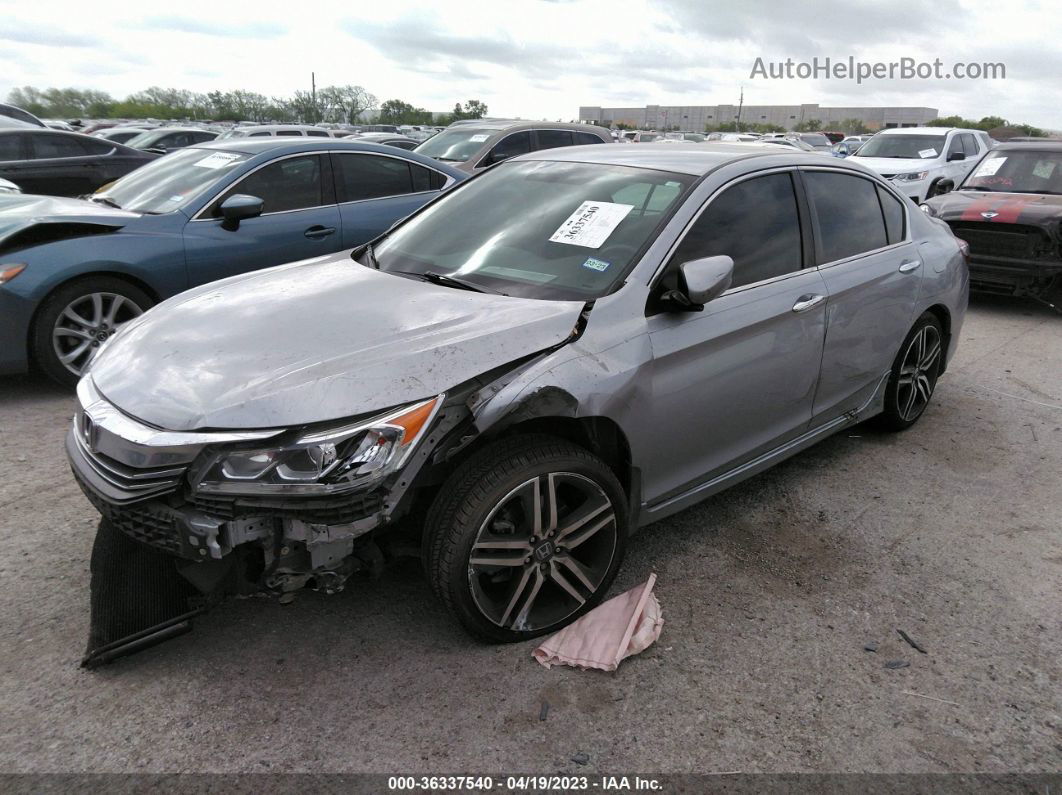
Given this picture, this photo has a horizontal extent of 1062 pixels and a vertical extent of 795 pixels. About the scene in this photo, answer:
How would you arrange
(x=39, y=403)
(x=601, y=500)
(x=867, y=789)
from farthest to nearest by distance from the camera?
(x=39, y=403)
(x=601, y=500)
(x=867, y=789)

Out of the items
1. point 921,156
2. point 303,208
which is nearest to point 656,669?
point 303,208

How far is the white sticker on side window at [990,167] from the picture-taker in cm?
917

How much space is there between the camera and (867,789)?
2254 mm

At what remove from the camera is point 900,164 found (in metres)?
13.8

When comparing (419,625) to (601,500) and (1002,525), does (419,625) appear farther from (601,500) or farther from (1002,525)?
(1002,525)

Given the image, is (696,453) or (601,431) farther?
(696,453)

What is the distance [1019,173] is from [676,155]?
7.24 metres

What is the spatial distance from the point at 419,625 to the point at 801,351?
202 cm

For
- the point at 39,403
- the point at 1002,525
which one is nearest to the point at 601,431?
the point at 1002,525

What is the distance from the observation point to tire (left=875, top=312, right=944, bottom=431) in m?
4.51

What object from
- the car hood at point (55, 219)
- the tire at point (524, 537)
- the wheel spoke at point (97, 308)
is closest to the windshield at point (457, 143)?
the car hood at point (55, 219)

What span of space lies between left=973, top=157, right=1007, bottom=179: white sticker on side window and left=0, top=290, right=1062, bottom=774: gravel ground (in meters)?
6.63

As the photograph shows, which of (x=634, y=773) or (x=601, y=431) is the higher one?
(x=601, y=431)

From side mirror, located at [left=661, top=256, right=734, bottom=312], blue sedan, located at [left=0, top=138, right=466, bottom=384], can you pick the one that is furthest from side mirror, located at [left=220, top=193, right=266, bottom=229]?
side mirror, located at [left=661, top=256, right=734, bottom=312]
